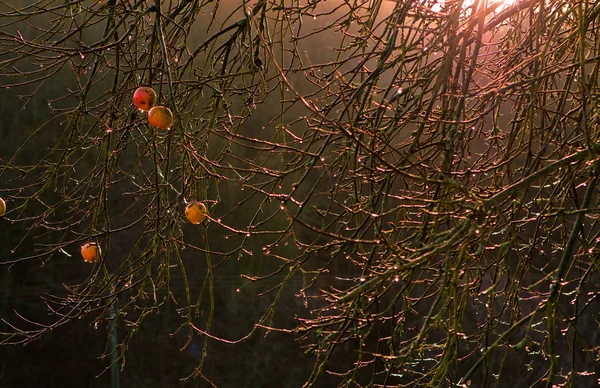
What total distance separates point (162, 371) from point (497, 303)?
115 inches

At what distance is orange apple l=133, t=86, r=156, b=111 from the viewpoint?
138cm

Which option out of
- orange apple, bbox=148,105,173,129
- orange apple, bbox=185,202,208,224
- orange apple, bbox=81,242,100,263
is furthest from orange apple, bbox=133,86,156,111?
orange apple, bbox=81,242,100,263

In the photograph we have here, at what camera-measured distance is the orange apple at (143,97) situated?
1375 mm

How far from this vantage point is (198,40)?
552 centimetres

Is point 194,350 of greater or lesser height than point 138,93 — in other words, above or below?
below

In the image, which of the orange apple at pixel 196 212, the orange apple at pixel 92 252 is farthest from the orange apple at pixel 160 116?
the orange apple at pixel 92 252

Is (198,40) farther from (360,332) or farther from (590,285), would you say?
(360,332)

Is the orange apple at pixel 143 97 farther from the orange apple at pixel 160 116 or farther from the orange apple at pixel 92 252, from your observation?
the orange apple at pixel 92 252

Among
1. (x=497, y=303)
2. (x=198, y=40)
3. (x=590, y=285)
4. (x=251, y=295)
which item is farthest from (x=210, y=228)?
(x=590, y=285)

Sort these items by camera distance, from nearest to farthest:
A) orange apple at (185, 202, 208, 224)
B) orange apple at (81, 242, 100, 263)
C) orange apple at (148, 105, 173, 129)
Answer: orange apple at (148, 105, 173, 129) → orange apple at (185, 202, 208, 224) → orange apple at (81, 242, 100, 263)

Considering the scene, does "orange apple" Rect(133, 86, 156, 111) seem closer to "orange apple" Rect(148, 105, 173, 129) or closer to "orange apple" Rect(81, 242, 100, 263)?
"orange apple" Rect(148, 105, 173, 129)

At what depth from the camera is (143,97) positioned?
1.38m

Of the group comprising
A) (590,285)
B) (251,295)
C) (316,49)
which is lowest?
(590,285)

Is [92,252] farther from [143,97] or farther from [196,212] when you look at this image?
[143,97]
